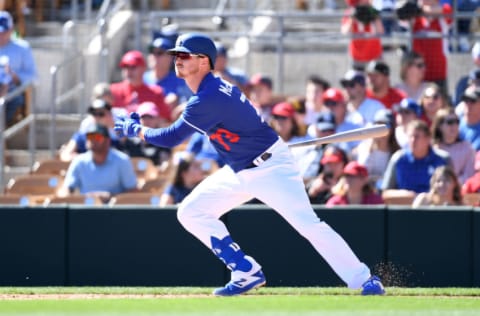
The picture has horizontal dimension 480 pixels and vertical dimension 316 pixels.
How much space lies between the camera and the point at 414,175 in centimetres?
1173

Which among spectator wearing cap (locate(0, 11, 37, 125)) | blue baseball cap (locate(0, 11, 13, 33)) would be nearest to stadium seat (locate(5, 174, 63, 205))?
spectator wearing cap (locate(0, 11, 37, 125))

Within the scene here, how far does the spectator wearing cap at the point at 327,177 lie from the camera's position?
1170 cm

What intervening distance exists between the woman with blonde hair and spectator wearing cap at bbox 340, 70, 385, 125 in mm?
2158

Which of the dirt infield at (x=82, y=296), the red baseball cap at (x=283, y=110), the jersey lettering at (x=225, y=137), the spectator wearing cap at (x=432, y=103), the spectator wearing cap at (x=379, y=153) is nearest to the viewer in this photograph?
the jersey lettering at (x=225, y=137)

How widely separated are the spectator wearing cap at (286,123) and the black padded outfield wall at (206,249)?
184cm

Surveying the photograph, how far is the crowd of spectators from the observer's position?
1170 cm

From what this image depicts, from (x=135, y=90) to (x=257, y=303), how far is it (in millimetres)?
6471

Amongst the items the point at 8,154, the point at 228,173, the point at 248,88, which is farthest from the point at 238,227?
the point at 8,154

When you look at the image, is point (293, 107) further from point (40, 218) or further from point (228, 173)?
point (228, 173)

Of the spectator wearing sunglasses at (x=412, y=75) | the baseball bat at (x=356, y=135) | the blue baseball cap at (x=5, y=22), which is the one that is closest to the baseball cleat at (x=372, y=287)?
the baseball bat at (x=356, y=135)

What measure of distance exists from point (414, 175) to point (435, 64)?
2.65 meters

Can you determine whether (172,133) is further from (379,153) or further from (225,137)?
(379,153)

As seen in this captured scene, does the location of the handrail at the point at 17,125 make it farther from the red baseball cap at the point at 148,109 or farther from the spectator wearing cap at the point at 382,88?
the spectator wearing cap at the point at 382,88

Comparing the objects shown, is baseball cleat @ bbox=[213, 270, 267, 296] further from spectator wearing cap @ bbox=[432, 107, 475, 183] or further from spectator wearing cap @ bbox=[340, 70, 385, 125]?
spectator wearing cap @ bbox=[340, 70, 385, 125]
